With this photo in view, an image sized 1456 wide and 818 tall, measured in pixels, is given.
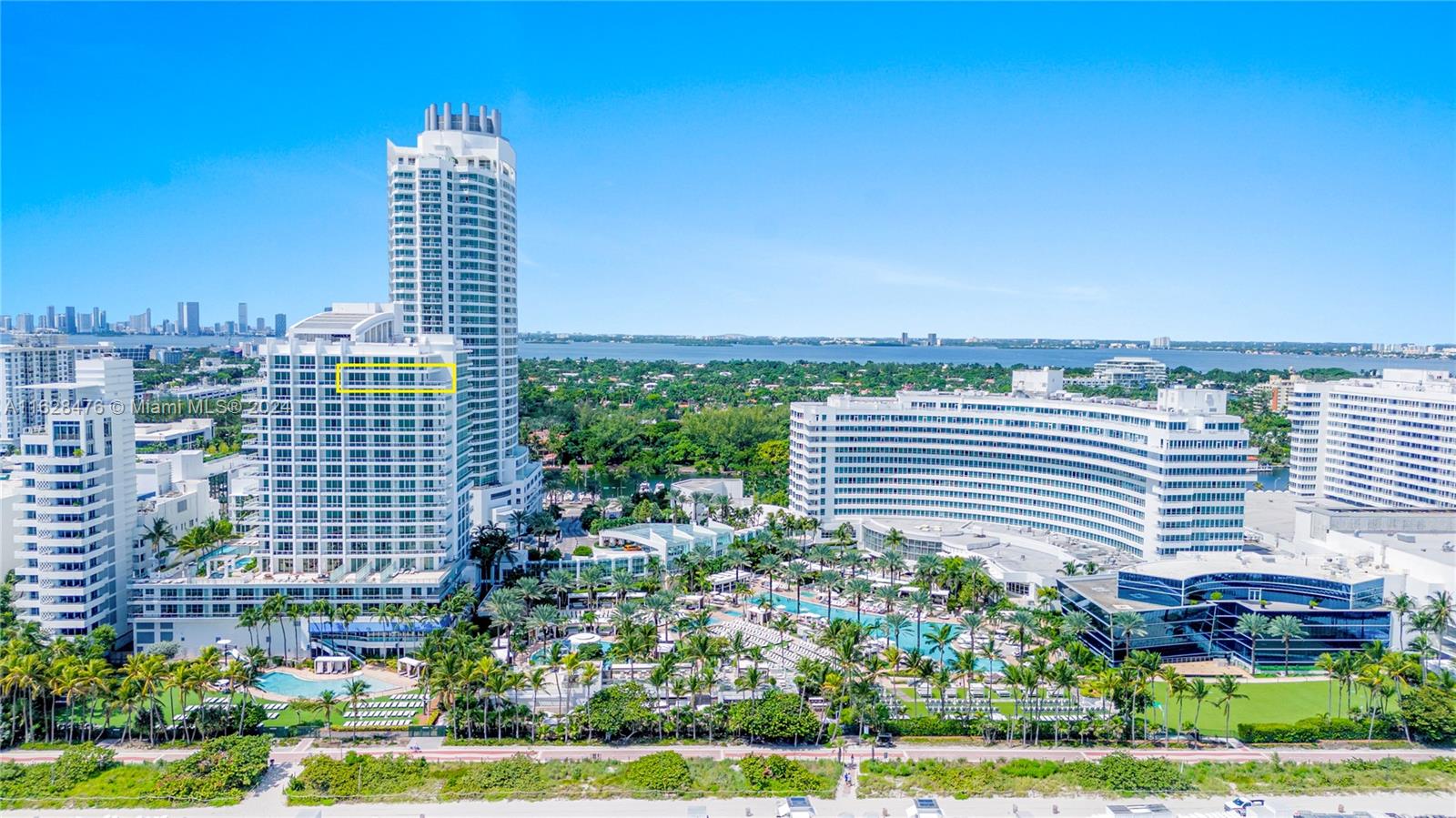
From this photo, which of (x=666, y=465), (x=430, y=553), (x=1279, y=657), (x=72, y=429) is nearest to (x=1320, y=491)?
(x=1279, y=657)

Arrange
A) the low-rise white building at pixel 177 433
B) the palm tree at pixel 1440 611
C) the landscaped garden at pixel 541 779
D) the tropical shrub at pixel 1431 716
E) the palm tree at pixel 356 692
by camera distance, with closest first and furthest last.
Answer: the landscaped garden at pixel 541 779 < the tropical shrub at pixel 1431 716 < the palm tree at pixel 356 692 < the palm tree at pixel 1440 611 < the low-rise white building at pixel 177 433

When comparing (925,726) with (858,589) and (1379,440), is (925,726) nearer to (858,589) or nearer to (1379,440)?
(858,589)

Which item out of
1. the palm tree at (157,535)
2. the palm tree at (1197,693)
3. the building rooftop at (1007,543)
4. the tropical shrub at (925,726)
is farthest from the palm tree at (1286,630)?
the palm tree at (157,535)

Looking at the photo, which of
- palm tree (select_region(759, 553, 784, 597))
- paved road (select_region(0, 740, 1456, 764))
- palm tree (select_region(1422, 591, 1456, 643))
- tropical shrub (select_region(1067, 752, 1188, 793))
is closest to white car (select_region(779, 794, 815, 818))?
paved road (select_region(0, 740, 1456, 764))

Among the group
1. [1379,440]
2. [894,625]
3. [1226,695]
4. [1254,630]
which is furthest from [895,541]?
[1379,440]

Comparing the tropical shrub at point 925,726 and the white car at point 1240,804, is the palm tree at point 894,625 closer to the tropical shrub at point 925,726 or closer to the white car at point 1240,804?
the tropical shrub at point 925,726

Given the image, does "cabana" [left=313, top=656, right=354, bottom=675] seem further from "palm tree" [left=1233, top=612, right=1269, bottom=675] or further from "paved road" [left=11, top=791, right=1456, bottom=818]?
"palm tree" [left=1233, top=612, right=1269, bottom=675]
